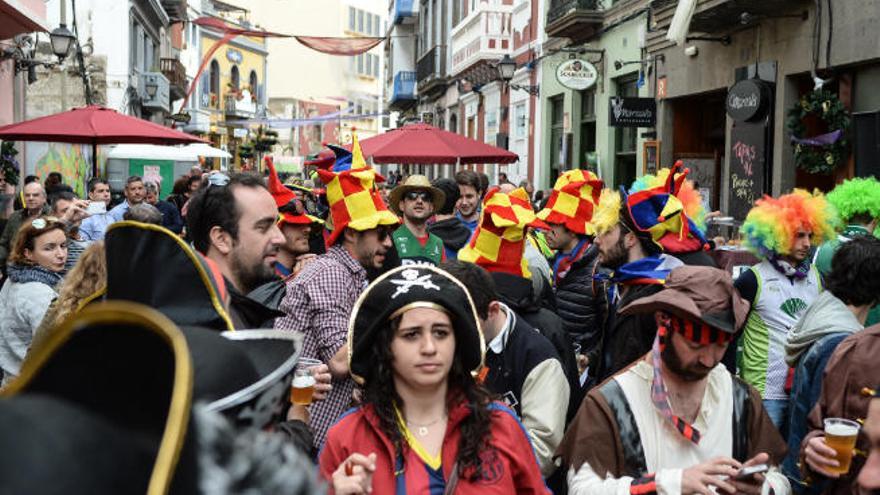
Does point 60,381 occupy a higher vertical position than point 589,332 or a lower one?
higher

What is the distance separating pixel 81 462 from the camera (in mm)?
851

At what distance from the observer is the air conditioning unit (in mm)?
34062

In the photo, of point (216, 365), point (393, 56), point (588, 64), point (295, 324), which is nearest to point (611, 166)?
point (588, 64)

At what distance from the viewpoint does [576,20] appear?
1983cm

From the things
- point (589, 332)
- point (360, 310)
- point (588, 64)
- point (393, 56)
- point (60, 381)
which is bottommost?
point (589, 332)

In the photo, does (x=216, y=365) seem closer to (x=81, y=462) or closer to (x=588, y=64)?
(x=81, y=462)

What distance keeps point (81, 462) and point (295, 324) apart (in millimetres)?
3656

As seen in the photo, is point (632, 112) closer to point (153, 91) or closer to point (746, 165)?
point (746, 165)

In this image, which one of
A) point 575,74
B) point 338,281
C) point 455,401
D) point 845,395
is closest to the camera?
→ point 455,401

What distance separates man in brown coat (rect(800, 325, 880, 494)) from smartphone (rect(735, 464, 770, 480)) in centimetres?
48

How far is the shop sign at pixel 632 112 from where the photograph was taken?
1661 cm

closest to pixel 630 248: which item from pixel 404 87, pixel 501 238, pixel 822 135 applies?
pixel 501 238

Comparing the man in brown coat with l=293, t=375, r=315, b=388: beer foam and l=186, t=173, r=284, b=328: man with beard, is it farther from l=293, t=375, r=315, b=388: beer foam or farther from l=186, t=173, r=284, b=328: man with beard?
l=186, t=173, r=284, b=328: man with beard

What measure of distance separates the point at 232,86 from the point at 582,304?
61.5m
